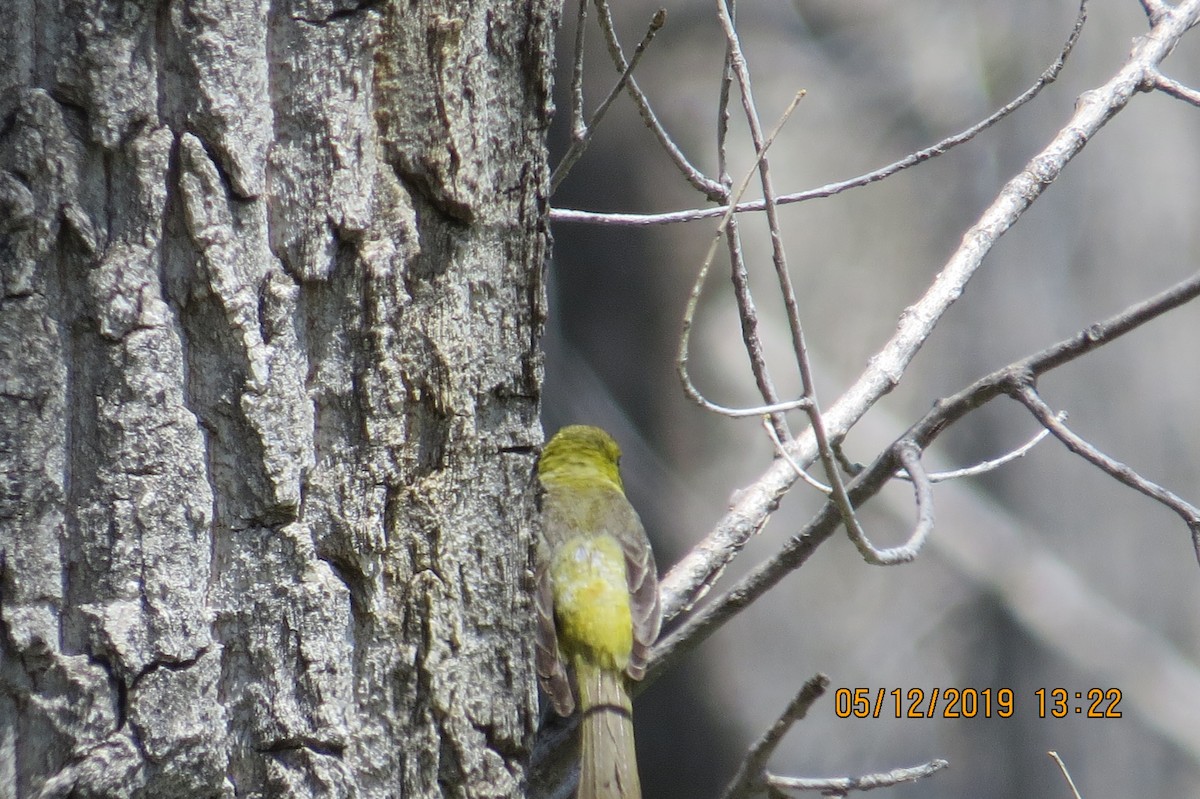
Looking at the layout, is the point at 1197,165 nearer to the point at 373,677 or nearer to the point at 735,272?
the point at 735,272

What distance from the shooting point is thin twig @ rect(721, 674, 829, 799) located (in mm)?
1644

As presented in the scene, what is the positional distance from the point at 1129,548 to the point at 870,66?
9.36 feet

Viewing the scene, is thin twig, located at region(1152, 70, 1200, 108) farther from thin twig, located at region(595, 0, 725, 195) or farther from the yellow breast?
the yellow breast

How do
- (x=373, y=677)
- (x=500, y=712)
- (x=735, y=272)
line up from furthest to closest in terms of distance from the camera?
(x=735, y=272) < (x=500, y=712) < (x=373, y=677)

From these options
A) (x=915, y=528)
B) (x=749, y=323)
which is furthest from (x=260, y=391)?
(x=915, y=528)

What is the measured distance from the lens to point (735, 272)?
2121mm

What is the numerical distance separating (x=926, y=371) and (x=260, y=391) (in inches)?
186

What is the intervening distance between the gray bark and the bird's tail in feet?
2.51

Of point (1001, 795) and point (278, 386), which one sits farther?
point (1001, 795)

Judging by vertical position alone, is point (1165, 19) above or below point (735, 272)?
above

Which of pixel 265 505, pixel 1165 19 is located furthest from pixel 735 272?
pixel 1165 19

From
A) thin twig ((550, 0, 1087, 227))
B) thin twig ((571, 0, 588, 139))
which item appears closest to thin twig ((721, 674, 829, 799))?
thin twig ((550, 0, 1087, 227))

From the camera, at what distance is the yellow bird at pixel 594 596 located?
2.72m

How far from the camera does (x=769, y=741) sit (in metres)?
1.80
